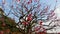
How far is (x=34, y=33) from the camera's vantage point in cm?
Answer: 2709

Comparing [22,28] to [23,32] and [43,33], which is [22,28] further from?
[43,33]

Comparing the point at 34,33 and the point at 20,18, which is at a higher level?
the point at 20,18

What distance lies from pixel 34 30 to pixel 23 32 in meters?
1.25

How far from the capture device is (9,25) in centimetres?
2631

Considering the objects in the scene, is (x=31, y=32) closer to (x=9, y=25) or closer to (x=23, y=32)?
(x=23, y=32)

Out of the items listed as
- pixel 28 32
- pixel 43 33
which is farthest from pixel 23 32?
pixel 43 33

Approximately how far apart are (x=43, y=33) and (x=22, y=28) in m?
2.40

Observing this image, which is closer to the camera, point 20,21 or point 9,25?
point 20,21

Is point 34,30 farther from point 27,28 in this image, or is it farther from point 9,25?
point 9,25

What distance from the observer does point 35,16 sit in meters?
26.3

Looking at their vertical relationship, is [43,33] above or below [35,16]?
below

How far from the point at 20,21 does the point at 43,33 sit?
2.98 meters

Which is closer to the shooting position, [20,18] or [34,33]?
[20,18]

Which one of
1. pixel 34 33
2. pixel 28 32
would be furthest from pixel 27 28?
pixel 34 33
